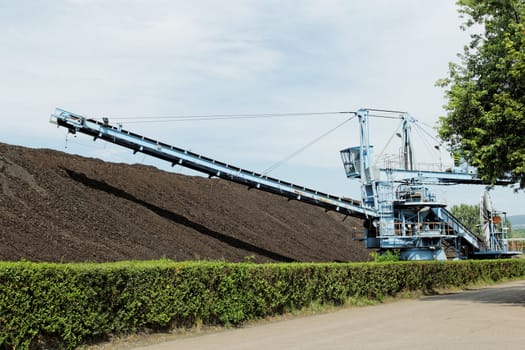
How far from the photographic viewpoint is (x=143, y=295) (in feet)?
36.9

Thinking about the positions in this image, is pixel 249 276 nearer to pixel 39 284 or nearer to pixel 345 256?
pixel 39 284

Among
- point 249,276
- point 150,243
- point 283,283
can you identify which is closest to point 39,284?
point 249,276

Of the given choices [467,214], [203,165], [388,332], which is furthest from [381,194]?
[467,214]

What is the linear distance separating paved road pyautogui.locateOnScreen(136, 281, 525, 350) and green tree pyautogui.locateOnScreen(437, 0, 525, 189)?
460 centimetres

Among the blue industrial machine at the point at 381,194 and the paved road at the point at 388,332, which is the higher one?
the blue industrial machine at the point at 381,194

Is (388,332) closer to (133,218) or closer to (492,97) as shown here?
(492,97)

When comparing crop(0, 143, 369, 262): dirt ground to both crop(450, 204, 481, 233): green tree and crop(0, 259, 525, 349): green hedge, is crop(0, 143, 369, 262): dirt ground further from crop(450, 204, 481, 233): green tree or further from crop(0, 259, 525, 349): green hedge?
crop(450, 204, 481, 233): green tree

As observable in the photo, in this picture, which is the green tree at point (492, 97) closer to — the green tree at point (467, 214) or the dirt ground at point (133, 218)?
the dirt ground at point (133, 218)

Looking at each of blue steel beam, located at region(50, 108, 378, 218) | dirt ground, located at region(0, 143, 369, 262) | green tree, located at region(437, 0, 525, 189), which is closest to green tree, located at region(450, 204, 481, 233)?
dirt ground, located at region(0, 143, 369, 262)

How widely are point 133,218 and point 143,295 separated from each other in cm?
1310

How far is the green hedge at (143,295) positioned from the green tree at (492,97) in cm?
576

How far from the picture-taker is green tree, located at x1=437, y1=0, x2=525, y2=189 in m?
16.4

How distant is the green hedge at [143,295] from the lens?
9117 millimetres

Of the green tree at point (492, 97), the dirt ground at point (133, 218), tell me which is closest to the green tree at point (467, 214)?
the dirt ground at point (133, 218)
